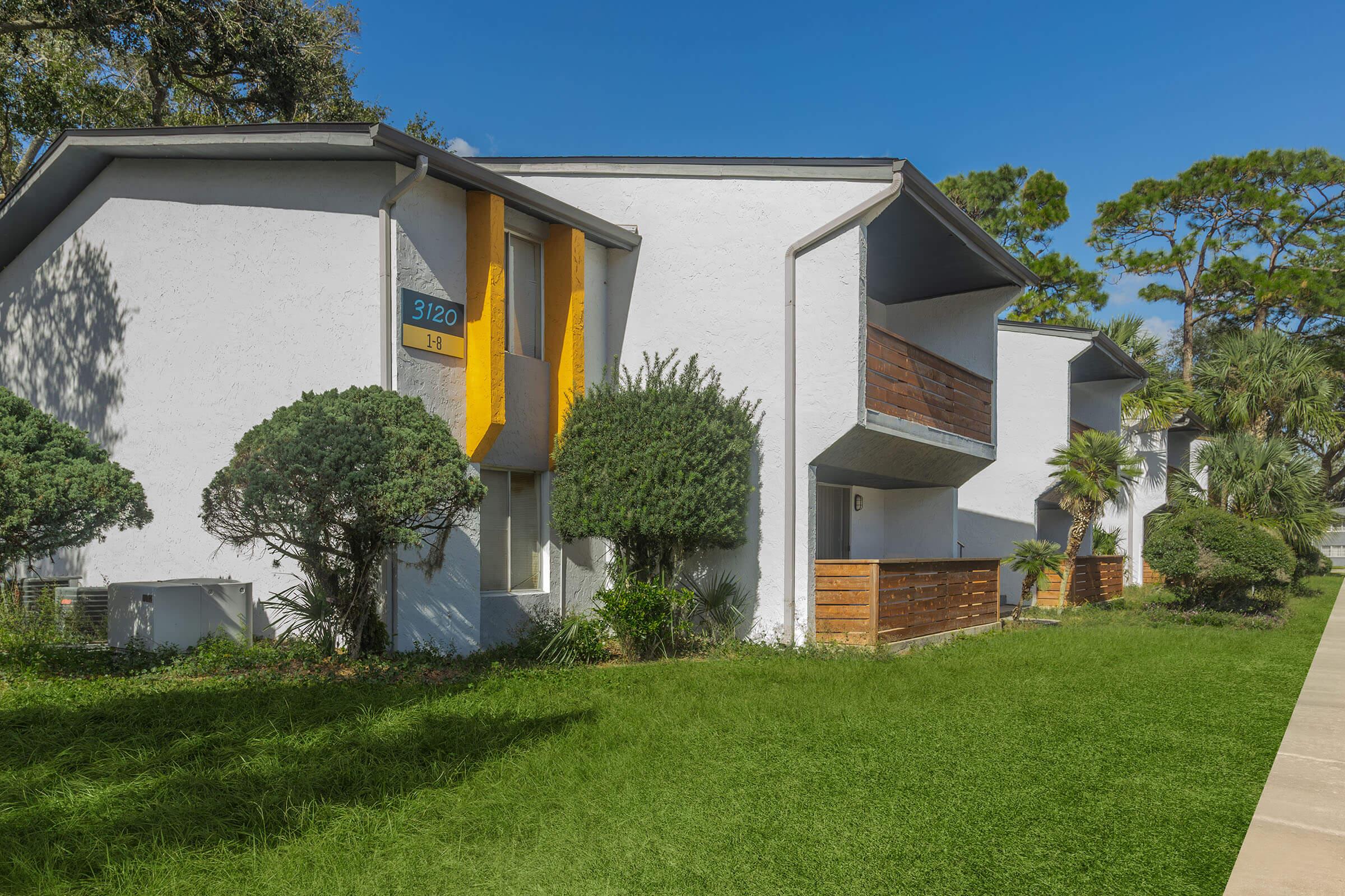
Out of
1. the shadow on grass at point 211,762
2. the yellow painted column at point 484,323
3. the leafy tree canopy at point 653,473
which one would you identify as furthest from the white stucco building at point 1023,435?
the shadow on grass at point 211,762

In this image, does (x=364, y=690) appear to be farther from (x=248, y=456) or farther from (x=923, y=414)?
(x=923, y=414)

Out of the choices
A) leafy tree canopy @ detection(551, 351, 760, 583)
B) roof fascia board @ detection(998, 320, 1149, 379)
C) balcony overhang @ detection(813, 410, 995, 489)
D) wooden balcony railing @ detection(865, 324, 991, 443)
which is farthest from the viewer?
roof fascia board @ detection(998, 320, 1149, 379)

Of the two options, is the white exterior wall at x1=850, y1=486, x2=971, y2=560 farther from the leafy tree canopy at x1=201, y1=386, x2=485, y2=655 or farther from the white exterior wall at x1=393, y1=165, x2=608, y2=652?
the leafy tree canopy at x1=201, y1=386, x2=485, y2=655

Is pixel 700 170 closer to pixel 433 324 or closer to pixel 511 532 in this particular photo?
pixel 433 324

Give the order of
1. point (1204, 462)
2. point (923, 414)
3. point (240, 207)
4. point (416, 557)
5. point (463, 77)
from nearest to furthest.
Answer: point (416, 557)
point (240, 207)
point (923, 414)
point (463, 77)
point (1204, 462)

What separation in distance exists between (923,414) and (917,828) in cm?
1000

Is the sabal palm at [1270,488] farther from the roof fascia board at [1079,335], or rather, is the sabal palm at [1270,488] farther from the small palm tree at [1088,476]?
the roof fascia board at [1079,335]

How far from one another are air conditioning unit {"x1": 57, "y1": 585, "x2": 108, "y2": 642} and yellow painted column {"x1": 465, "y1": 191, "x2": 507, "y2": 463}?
4579 millimetres

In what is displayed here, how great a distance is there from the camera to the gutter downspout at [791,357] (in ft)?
41.8

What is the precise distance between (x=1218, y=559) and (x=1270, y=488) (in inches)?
269

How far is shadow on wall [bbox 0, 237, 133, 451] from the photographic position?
472 inches

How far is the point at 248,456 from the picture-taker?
9148mm

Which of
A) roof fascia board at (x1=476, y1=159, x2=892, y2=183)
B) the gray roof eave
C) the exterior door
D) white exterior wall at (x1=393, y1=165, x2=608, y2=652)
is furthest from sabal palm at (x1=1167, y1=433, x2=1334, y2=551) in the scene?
the gray roof eave

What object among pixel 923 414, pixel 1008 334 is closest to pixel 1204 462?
pixel 1008 334
